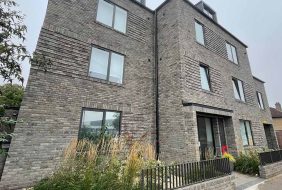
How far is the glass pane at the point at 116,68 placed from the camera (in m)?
8.59

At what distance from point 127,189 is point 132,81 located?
588 cm

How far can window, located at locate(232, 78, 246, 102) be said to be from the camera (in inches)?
495

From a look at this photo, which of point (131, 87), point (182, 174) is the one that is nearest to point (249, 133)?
point (131, 87)

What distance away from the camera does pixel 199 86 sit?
31.0ft

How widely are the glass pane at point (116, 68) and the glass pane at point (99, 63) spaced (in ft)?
1.04

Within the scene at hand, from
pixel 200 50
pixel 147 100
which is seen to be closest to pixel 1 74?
pixel 147 100

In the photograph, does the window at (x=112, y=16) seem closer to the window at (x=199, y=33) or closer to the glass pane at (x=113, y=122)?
the window at (x=199, y=33)

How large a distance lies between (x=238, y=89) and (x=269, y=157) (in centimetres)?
560

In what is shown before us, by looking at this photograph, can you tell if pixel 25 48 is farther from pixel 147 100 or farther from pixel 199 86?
pixel 199 86

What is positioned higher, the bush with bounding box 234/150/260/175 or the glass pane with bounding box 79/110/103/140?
the glass pane with bounding box 79/110/103/140

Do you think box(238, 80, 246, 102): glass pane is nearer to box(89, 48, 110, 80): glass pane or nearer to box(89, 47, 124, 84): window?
box(89, 47, 124, 84): window

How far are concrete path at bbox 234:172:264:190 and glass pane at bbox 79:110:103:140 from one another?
6.02 metres

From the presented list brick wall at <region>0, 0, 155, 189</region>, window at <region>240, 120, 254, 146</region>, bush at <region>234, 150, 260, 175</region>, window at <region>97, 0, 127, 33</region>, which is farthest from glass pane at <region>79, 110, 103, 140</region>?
window at <region>240, 120, 254, 146</region>

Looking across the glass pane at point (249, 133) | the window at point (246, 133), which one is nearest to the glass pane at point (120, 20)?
the window at point (246, 133)
